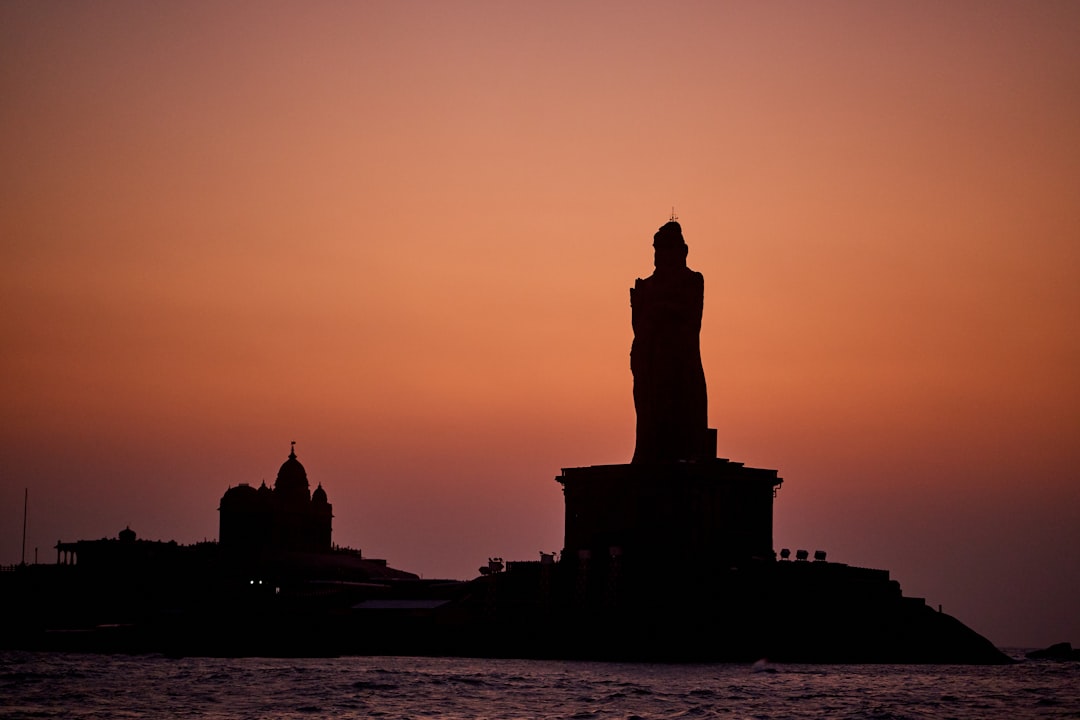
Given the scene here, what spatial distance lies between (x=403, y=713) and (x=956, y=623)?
3226 inches

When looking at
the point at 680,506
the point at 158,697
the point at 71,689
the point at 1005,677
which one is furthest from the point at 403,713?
the point at 680,506

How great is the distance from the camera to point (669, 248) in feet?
622

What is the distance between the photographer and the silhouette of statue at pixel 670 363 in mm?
186875

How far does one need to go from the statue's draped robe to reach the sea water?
129ft

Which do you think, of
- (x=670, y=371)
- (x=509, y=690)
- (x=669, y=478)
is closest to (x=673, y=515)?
(x=669, y=478)

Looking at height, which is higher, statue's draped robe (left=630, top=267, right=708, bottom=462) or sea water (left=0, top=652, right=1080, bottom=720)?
statue's draped robe (left=630, top=267, right=708, bottom=462)

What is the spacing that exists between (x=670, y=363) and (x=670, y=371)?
821 mm

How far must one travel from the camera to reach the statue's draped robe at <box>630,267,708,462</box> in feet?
A: 613

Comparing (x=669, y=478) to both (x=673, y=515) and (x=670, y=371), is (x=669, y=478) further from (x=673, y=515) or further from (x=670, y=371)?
(x=670, y=371)

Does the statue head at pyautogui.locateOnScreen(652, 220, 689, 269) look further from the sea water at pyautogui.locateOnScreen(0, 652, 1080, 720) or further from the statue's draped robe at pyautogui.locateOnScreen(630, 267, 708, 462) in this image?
the sea water at pyautogui.locateOnScreen(0, 652, 1080, 720)

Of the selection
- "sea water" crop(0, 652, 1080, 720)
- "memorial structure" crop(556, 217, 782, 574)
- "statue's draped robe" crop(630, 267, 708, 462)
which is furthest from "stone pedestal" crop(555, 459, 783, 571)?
"sea water" crop(0, 652, 1080, 720)

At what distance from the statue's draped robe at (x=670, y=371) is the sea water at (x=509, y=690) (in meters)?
39.4

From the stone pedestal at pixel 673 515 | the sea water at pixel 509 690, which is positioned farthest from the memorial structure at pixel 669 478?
the sea water at pixel 509 690

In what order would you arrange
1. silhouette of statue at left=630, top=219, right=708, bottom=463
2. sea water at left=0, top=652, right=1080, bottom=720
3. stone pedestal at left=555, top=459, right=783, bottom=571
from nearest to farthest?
sea water at left=0, top=652, right=1080, bottom=720, stone pedestal at left=555, top=459, right=783, bottom=571, silhouette of statue at left=630, top=219, right=708, bottom=463
